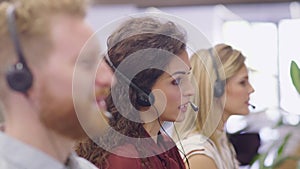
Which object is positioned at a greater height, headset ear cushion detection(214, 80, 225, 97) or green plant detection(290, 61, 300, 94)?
headset ear cushion detection(214, 80, 225, 97)

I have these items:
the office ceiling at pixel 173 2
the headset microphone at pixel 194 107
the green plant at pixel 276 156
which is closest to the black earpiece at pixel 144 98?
the headset microphone at pixel 194 107

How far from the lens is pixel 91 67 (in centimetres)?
84

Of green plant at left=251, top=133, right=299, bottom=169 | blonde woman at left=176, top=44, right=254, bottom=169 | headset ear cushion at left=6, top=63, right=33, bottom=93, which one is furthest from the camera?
green plant at left=251, top=133, right=299, bottom=169

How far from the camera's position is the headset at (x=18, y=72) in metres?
0.78

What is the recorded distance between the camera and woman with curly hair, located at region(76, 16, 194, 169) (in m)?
1.17

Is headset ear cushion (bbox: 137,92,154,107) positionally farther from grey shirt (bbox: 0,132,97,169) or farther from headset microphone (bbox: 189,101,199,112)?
grey shirt (bbox: 0,132,97,169)

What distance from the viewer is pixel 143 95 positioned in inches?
47.1

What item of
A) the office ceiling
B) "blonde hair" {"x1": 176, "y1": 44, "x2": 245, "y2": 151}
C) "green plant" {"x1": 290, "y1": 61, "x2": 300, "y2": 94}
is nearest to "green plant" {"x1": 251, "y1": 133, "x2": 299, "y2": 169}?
"green plant" {"x1": 290, "y1": 61, "x2": 300, "y2": 94}

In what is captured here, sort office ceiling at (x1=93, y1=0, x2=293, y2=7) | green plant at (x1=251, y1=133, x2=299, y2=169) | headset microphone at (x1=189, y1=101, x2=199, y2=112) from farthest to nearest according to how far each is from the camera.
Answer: office ceiling at (x1=93, y1=0, x2=293, y2=7)
green plant at (x1=251, y1=133, x2=299, y2=169)
headset microphone at (x1=189, y1=101, x2=199, y2=112)

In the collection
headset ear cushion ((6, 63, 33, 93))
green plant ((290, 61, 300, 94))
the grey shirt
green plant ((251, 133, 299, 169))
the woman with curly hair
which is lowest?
green plant ((251, 133, 299, 169))

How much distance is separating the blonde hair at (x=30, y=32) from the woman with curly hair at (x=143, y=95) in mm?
322

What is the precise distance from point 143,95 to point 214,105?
345 millimetres

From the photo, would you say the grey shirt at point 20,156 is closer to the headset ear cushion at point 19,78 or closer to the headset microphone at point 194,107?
the headset ear cushion at point 19,78

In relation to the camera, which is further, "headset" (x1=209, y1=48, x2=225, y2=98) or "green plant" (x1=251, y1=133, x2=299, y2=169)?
"green plant" (x1=251, y1=133, x2=299, y2=169)
